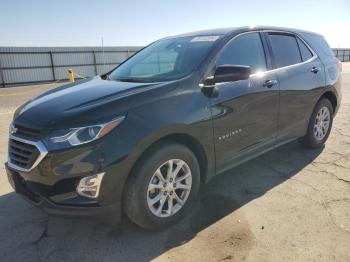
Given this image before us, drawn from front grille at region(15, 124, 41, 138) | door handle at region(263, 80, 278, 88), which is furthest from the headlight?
door handle at region(263, 80, 278, 88)

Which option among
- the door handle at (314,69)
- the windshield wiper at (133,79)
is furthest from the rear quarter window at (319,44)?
the windshield wiper at (133,79)

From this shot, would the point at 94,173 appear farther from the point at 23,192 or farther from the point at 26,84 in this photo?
the point at 26,84

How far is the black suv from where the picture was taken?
239 centimetres

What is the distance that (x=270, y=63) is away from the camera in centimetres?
380

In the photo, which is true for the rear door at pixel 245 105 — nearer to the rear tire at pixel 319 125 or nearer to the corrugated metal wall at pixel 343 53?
the rear tire at pixel 319 125

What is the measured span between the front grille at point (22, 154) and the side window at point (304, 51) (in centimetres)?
363

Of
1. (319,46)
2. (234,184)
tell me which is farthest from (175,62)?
(319,46)

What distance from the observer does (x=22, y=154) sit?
2.58m

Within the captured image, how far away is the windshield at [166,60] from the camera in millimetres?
3188

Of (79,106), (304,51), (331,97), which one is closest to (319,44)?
(304,51)

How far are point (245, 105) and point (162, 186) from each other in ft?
4.18

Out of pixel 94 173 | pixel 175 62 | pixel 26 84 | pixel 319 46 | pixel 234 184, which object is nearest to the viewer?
pixel 94 173

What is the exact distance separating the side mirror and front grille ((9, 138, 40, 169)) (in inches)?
63.5

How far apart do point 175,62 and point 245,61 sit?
2.57ft
